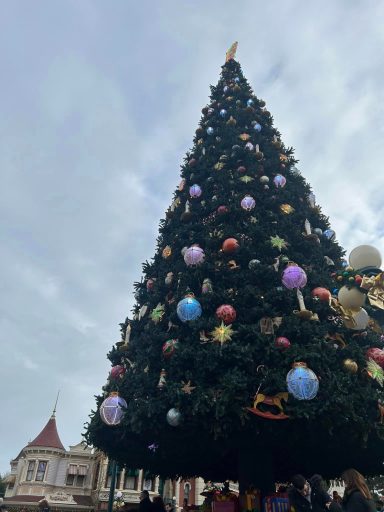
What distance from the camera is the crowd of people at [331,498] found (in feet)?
14.2

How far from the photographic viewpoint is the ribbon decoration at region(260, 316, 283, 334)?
8.67 metres

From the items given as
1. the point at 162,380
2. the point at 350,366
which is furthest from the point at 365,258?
the point at 162,380

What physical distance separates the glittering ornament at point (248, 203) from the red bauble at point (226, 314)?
11.4ft

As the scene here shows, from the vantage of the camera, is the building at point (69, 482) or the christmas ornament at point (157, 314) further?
the building at point (69, 482)

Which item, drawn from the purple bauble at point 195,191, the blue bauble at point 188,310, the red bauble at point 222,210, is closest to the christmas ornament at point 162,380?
the blue bauble at point 188,310

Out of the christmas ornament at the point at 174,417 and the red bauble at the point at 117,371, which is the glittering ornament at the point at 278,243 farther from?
the red bauble at the point at 117,371

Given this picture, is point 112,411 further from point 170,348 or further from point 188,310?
point 188,310

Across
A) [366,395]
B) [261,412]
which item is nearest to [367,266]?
[366,395]

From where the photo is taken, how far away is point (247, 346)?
7984mm

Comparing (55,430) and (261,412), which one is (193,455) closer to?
(261,412)

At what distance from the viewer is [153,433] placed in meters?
8.27

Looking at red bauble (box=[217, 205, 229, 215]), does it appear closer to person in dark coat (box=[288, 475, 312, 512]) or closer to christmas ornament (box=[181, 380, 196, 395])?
christmas ornament (box=[181, 380, 196, 395])

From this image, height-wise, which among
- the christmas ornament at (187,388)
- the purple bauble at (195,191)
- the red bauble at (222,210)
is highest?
the purple bauble at (195,191)

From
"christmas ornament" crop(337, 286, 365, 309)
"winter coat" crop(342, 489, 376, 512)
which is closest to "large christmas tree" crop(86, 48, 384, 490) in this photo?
"christmas ornament" crop(337, 286, 365, 309)
